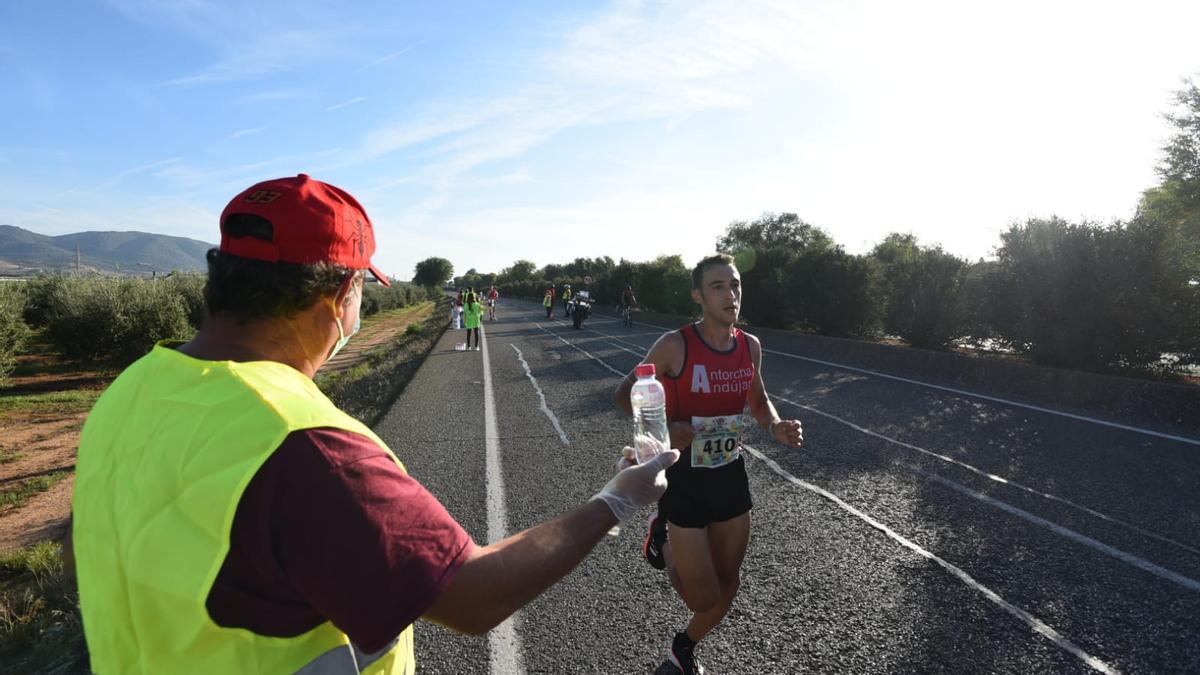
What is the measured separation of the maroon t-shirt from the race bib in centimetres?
249

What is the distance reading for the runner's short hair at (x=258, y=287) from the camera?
4.40ft

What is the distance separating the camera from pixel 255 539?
3.30 feet

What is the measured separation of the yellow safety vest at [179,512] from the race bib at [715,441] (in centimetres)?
244

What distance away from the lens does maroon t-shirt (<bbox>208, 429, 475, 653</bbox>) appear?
1.01 metres

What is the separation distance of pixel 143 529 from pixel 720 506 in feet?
9.06

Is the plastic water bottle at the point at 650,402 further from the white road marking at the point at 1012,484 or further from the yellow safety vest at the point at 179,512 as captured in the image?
the white road marking at the point at 1012,484

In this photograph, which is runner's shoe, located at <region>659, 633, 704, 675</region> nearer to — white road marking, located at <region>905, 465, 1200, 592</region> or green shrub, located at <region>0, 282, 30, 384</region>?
white road marking, located at <region>905, 465, 1200, 592</region>

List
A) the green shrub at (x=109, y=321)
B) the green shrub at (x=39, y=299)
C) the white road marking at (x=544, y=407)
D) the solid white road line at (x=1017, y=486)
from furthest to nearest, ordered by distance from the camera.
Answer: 1. the green shrub at (x=39, y=299)
2. the green shrub at (x=109, y=321)
3. the white road marking at (x=544, y=407)
4. the solid white road line at (x=1017, y=486)

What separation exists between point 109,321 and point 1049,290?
25.1 metres

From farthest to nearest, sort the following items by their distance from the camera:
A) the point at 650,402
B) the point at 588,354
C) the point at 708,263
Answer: the point at 588,354, the point at 708,263, the point at 650,402

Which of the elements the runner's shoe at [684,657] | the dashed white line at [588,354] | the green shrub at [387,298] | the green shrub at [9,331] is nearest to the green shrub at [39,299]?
the green shrub at [9,331]

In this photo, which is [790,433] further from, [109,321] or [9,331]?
[109,321]

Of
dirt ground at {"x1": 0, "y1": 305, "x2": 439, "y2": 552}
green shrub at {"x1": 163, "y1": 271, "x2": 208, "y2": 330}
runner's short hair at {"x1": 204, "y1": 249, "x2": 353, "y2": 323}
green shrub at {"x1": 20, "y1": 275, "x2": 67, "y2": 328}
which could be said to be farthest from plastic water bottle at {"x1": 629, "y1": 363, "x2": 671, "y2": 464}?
green shrub at {"x1": 20, "y1": 275, "x2": 67, "y2": 328}

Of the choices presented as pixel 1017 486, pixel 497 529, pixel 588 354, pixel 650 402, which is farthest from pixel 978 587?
pixel 588 354
